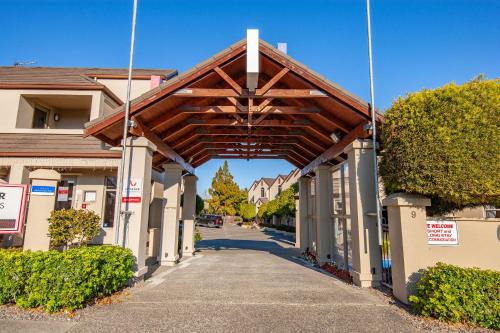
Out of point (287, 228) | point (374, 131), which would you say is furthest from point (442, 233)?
point (287, 228)

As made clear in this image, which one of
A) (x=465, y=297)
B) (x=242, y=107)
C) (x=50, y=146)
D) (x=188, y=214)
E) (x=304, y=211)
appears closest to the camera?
(x=465, y=297)

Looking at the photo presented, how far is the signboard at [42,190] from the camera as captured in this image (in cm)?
725

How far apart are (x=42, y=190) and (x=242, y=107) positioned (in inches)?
228

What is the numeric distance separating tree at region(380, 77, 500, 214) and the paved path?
262 centimetres

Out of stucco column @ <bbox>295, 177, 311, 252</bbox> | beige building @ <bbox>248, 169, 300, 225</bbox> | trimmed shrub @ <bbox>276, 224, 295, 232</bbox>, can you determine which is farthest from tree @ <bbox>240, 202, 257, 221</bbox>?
stucco column @ <bbox>295, 177, 311, 252</bbox>

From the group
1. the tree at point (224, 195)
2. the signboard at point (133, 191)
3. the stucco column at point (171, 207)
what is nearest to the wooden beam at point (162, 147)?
the stucco column at point (171, 207)

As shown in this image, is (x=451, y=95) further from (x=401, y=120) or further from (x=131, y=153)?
(x=131, y=153)

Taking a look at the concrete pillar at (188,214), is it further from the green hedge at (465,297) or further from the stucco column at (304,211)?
the green hedge at (465,297)

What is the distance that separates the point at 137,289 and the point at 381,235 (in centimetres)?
598

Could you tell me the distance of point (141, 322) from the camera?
15.1 ft

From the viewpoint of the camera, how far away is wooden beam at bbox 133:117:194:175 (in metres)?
7.87

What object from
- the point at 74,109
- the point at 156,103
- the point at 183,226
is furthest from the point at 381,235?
the point at 74,109

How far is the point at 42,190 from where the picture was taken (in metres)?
7.29

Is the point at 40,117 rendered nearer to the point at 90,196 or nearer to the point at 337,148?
the point at 90,196
